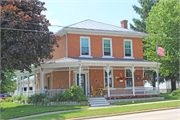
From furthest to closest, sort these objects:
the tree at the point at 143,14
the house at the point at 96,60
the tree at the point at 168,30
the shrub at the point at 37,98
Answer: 1. the tree at the point at 143,14
2. the tree at the point at 168,30
3. the house at the point at 96,60
4. the shrub at the point at 37,98

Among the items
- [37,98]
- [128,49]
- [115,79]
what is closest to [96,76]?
[115,79]

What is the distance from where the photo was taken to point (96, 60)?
20688mm

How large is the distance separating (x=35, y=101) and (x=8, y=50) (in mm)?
5930

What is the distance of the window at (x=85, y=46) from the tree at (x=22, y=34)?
505cm

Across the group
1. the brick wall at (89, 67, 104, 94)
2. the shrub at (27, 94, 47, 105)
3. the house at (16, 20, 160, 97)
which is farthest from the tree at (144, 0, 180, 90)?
the shrub at (27, 94, 47, 105)

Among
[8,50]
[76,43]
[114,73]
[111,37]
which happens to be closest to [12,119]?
[8,50]

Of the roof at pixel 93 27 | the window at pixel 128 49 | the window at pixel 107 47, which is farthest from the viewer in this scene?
the window at pixel 128 49

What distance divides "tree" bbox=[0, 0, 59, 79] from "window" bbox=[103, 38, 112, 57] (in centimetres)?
721

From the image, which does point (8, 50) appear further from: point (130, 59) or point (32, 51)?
point (130, 59)

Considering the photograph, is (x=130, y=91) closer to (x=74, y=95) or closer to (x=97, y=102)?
(x=97, y=102)

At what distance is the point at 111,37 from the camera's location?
23219 millimetres

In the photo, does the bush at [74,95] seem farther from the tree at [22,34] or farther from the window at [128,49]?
the window at [128,49]

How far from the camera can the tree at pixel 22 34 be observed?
14753 mm

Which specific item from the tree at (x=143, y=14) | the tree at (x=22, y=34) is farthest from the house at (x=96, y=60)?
the tree at (x=143, y=14)
